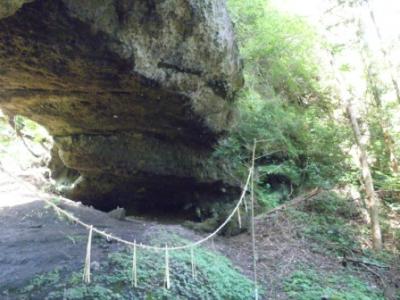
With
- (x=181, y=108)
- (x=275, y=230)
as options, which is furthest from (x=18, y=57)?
(x=275, y=230)

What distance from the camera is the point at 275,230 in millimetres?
9242

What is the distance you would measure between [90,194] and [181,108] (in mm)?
5386

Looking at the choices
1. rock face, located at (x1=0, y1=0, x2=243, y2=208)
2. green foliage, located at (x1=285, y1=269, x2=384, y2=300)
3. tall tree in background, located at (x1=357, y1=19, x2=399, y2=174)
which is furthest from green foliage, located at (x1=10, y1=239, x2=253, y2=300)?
tall tree in background, located at (x1=357, y1=19, x2=399, y2=174)

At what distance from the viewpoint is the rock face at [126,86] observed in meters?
5.87

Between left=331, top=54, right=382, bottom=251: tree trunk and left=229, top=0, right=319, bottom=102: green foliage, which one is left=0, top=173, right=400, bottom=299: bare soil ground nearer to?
left=331, top=54, right=382, bottom=251: tree trunk

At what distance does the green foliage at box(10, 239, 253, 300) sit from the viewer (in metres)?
4.79

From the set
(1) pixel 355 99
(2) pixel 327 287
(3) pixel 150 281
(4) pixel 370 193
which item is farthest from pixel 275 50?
(3) pixel 150 281

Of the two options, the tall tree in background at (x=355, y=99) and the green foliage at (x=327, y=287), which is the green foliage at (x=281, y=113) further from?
the green foliage at (x=327, y=287)

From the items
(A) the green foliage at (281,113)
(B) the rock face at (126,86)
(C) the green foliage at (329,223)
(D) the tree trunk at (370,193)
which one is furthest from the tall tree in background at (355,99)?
(B) the rock face at (126,86)

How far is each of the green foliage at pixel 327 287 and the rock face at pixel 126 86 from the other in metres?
3.90

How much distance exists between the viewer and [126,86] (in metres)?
7.39

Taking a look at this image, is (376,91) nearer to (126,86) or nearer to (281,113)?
(281,113)

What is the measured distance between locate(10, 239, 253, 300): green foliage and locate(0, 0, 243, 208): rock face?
11.4 ft

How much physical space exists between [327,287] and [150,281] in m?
3.53
